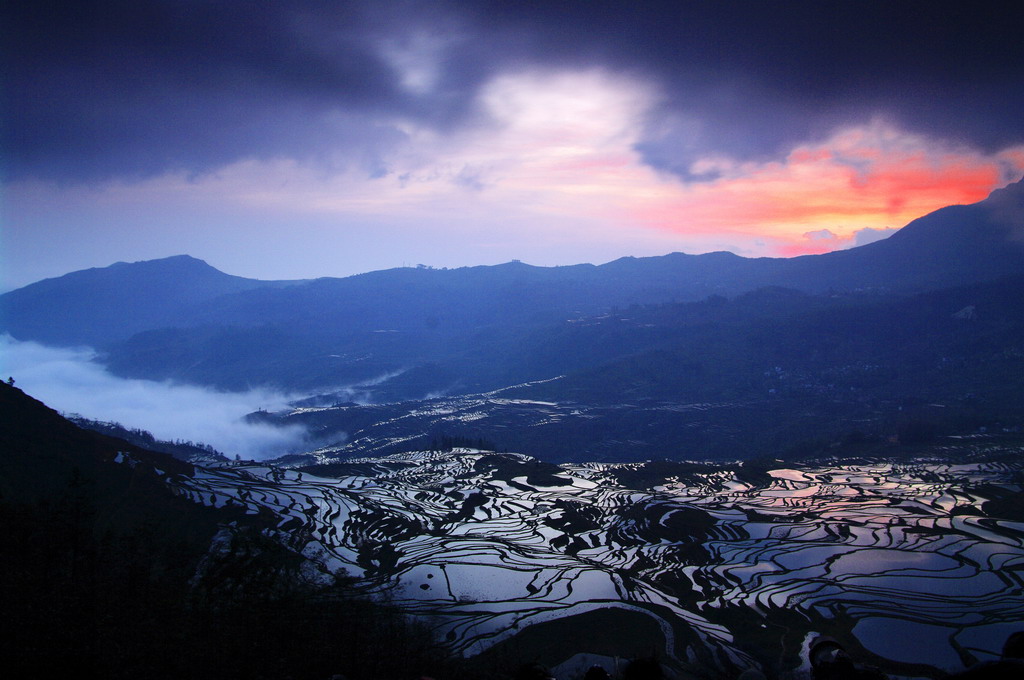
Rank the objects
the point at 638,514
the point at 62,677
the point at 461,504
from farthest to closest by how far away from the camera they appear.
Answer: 1. the point at 461,504
2. the point at 638,514
3. the point at 62,677

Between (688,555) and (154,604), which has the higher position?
(154,604)

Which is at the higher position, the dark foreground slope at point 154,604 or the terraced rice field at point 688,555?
the dark foreground slope at point 154,604

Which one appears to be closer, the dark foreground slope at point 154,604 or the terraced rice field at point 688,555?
the dark foreground slope at point 154,604

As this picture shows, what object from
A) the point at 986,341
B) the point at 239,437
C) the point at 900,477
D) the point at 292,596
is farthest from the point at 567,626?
the point at 986,341

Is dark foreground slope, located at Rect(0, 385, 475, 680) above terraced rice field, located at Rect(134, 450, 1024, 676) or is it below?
above

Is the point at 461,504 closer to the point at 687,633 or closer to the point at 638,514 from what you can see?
the point at 638,514

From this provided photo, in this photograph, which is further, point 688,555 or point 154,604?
point 688,555

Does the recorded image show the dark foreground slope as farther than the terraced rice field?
No

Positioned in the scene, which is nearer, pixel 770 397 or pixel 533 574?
pixel 533 574
